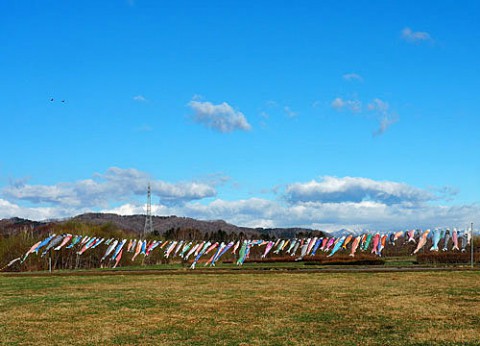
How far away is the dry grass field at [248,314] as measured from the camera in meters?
11.9

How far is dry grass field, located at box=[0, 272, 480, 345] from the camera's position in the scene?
11.9 meters

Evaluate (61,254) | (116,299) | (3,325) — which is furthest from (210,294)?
(61,254)

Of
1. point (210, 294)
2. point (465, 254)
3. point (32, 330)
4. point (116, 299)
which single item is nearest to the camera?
point (32, 330)

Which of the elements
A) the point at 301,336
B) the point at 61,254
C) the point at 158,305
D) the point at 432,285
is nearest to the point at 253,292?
the point at 158,305

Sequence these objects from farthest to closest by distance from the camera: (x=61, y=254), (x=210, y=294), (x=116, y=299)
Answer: (x=61, y=254)
(x=210, y=294)
(x=116, y=299)

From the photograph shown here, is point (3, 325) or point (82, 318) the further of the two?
point (82, 318)

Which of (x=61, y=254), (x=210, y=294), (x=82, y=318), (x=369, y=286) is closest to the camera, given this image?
(x=82, y=318)

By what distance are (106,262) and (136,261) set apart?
9.74ft

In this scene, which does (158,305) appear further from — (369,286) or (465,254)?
(465,254)

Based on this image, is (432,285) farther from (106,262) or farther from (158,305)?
(106,262)

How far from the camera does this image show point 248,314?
15.1m

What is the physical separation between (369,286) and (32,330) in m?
13.7

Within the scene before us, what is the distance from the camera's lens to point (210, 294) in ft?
66.8

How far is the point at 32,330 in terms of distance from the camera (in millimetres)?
13062
